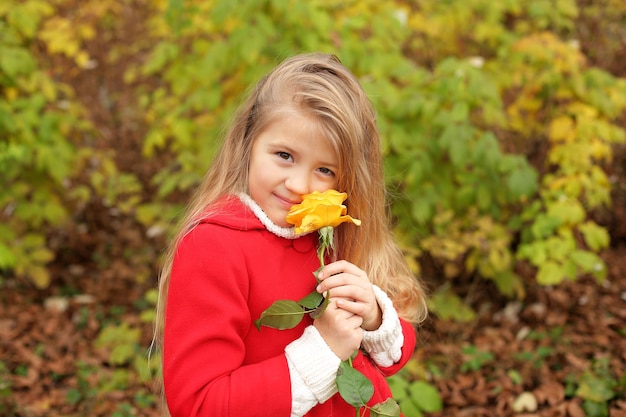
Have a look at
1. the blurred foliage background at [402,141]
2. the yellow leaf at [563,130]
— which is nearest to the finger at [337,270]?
the blurred foliage background at [402,141]

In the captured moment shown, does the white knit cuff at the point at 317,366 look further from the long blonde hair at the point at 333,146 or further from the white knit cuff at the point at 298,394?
the long blonde hair at the point at 333,146

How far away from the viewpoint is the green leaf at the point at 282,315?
4.35ft

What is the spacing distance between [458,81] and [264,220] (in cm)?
220

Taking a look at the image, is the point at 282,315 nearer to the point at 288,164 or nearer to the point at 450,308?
the point at 288,164

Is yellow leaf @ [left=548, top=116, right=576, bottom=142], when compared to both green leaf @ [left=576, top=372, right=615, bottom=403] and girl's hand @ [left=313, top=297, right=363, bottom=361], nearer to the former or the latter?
green leaf @ [left=576, top=372, right=615, bottom=403]

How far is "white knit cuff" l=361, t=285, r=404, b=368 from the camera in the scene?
1.52 meters

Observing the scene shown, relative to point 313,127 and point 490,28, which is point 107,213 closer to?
point 490,28

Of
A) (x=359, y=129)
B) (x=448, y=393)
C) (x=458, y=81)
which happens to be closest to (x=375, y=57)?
(x=458, y=81)

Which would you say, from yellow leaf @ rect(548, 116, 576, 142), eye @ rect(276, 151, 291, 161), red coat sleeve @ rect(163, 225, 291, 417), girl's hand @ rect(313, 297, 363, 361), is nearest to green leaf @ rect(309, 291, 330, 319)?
girl's hand @ rect(313, 297, 363, 361)

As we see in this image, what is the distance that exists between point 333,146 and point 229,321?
1.51 feet

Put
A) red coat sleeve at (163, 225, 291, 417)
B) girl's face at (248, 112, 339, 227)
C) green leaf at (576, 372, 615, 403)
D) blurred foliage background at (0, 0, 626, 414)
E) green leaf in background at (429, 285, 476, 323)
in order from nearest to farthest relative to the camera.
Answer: red coat sleeve at (163, 225, 291, 417) → girl's face at (248, 112, 339, 227) → green leaf at (576, 372, 615, 403) → blurred foliage background at (0, 0, 626, 414) → green leaf in background at (429, 285, 476, 323)

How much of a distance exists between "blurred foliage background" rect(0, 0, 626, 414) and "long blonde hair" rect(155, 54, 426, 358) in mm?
1383

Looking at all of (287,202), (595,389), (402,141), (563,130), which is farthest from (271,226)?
(563,130)

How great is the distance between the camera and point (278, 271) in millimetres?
1443
